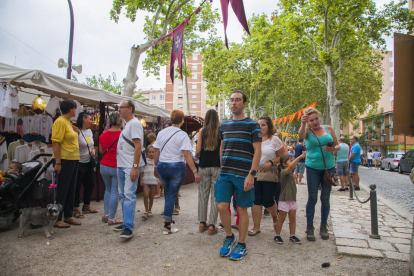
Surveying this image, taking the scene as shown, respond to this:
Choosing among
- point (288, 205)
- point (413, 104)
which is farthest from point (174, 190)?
point (413, 104)

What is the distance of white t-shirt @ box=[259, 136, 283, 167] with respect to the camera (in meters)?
4.07

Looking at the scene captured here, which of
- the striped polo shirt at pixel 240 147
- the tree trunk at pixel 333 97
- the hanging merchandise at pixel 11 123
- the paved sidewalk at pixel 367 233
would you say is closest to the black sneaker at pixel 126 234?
the striped polo shirt at pixel 240 147

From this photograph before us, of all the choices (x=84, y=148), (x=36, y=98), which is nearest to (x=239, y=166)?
(x=84, y=148)

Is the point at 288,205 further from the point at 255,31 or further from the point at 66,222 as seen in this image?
the point at 255,31

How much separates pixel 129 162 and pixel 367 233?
3.83 m

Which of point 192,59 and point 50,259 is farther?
point 192,59

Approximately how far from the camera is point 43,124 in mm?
6484

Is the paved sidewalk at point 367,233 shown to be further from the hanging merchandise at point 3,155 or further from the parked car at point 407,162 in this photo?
the parked car at point 407,162

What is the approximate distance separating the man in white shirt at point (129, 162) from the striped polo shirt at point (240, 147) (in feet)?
4.56

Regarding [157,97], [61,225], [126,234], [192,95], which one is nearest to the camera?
[126,234]

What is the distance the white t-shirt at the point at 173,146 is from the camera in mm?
4266

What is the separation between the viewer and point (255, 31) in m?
30.0

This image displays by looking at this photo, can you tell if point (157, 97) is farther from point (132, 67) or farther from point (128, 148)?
point (128, 148)

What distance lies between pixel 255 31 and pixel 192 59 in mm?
50763
